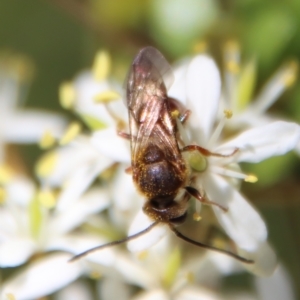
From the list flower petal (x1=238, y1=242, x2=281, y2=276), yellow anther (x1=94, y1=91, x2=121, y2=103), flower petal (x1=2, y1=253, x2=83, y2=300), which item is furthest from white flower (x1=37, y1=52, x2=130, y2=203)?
flower petal (x1=238, y1=242, x2=281, y2=276)

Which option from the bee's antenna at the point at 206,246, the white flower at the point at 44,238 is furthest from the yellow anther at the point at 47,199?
the bee's antenna at the point at 206,246

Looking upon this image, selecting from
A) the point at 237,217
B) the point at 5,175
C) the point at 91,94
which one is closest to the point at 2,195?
the point at 5,175

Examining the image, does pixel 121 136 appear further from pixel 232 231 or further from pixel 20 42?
pixel 20 42

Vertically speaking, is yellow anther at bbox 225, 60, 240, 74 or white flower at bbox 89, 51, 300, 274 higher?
yellow anther at bbox 225, 60, 240, 74

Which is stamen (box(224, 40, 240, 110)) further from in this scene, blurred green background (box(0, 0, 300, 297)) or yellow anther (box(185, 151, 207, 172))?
yellow anther (box(185, 151, 207, 172))

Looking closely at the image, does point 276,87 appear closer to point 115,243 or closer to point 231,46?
point 231,46

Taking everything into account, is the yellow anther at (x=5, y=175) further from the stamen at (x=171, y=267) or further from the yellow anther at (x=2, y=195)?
the stamen at (x=171, y=267)

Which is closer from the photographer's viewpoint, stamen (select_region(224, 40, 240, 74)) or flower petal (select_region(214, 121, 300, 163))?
flower petal (select_region(214, 121, 300, 163))

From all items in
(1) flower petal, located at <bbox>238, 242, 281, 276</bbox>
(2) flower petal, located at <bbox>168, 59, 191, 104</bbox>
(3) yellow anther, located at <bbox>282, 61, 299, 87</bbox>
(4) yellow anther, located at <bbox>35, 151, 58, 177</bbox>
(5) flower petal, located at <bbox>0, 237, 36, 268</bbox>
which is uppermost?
(3) yellow anther, located at <bbox>282, 61, 299, 87</bbox>
